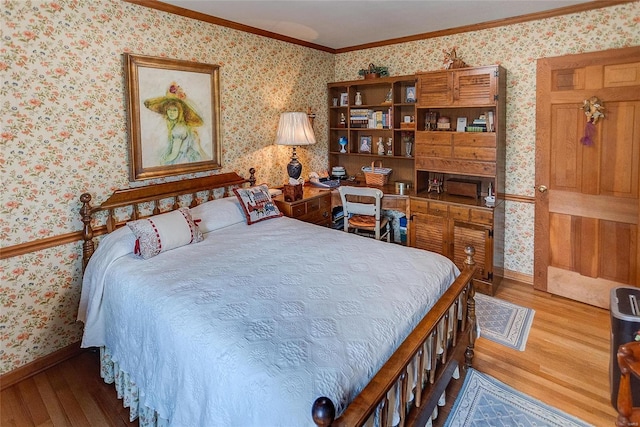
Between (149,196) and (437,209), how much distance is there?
269 centimetres

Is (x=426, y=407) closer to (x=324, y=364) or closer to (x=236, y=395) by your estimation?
(x=324, y=364)

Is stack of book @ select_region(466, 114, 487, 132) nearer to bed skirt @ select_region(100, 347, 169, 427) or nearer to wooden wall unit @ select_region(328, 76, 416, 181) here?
wooden wall unit @ select_region(328, 76, 416, 181)

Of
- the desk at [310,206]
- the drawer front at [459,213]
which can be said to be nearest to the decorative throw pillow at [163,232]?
the desk at [310,206]

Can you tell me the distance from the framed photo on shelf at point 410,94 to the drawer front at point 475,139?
83 centimetres

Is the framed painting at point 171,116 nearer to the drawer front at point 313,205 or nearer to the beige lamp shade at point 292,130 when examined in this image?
the beige lamp shade at point 292,130

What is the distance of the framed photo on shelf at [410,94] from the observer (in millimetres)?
4354

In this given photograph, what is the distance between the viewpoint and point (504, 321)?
3189 mm

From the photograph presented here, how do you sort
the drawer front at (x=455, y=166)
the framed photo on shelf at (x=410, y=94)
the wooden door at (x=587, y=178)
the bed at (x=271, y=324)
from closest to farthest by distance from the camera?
the bed at (x=271, y=324)
the wooden door at (x=587, y=178)
the drawer front at (x=455, y=166)
the framed photo on shelf at (x=410, y=94)

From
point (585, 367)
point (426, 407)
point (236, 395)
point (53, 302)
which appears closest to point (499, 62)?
point (585, 367)

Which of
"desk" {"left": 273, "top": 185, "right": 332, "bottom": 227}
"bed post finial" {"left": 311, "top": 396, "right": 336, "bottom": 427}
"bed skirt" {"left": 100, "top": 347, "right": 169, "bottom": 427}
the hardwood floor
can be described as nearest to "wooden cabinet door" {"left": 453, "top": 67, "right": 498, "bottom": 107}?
"desk" {"left": 273, "top": 185, "right": 332, "bottom": 227}

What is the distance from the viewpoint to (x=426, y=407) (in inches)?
74.5

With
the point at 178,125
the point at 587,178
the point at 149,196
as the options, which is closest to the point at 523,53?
the point at 587,178

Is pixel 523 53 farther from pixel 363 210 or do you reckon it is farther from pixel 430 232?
pixel 363 210

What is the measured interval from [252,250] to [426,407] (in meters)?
1.46
